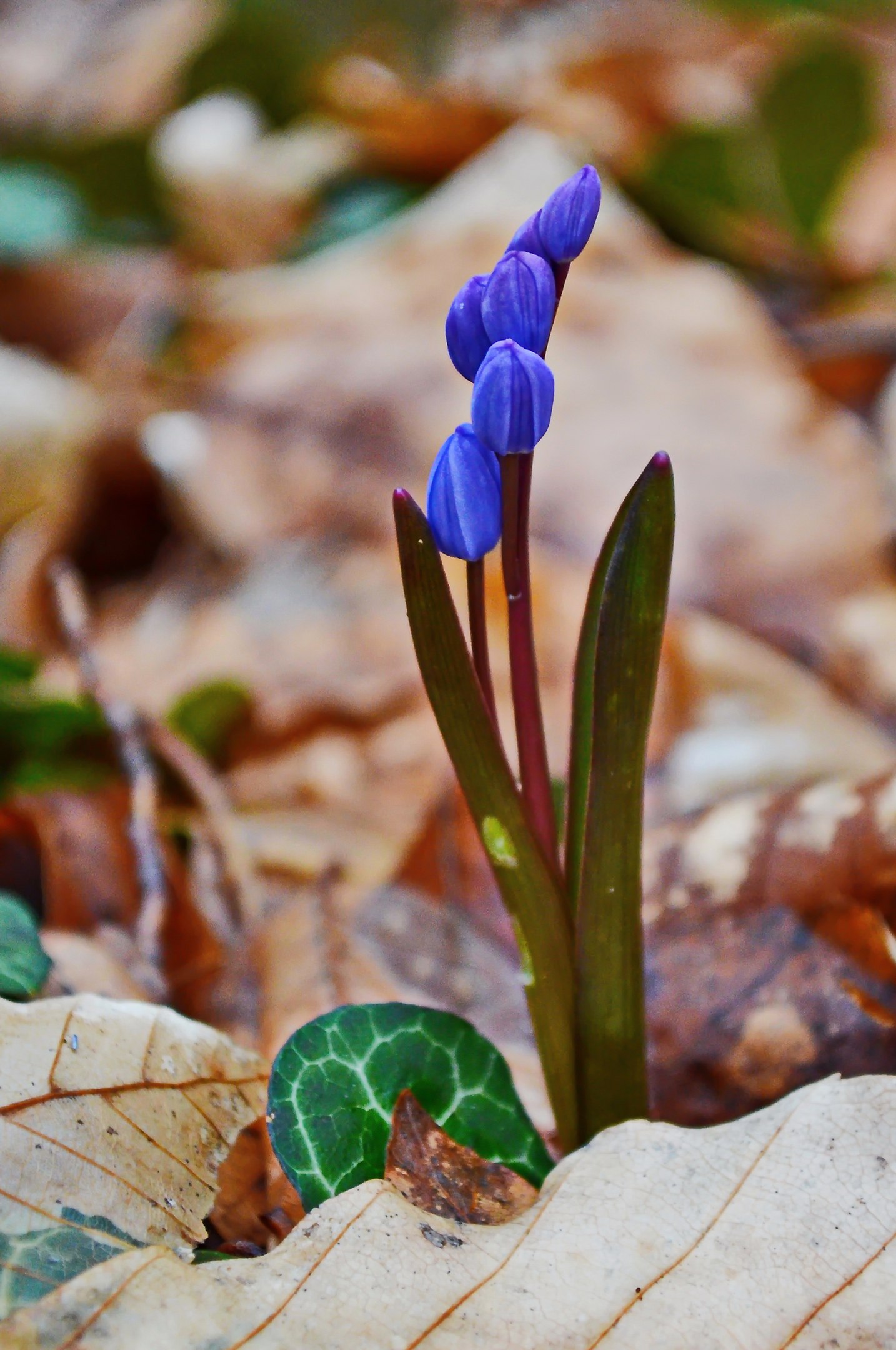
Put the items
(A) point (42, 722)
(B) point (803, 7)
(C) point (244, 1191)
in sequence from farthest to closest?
(B) point (803, 7)
(A) point (42, 722)
(C) point (244, 1191)

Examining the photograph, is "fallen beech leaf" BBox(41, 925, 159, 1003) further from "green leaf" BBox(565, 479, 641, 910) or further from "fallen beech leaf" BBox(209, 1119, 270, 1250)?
"green leaf" BBox(565, 479, 641, 910)

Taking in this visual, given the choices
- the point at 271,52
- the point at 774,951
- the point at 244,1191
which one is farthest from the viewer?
the point at 271,52

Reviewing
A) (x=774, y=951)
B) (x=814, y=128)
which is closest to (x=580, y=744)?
(x=774, y=951)

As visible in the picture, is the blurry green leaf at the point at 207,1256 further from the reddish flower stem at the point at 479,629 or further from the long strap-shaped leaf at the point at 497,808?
the reddish flower stem at the point at 479,629

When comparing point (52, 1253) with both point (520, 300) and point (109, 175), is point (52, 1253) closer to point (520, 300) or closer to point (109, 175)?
point (520, 300)

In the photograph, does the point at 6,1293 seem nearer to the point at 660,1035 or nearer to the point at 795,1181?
the point at 795,1181

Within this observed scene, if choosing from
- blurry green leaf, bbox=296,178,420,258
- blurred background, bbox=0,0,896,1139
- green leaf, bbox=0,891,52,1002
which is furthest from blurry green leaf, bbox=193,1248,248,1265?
blurry green leaf, bbox=296,178,420,258

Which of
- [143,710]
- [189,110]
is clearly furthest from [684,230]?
[143,710]
